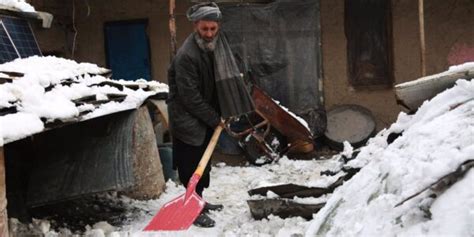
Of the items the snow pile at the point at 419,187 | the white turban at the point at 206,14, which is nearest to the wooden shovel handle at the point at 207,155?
the white turban at the point at 206,14

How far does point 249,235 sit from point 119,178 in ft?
3.70

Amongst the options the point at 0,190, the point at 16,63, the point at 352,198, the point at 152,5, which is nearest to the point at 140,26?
the point at 152,5

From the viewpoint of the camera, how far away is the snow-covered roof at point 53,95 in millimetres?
3182

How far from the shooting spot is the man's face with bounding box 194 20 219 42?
4.28 m

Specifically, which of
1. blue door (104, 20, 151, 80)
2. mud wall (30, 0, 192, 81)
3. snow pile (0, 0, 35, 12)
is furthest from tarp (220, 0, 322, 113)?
snow pile (0, 0, 35, 12)

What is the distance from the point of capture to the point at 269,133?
7742mm

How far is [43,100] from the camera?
3553mm

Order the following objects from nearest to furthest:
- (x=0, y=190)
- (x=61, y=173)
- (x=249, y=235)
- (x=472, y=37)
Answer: (x=0, y=190) → (x=249, y=235) → (x=61, y=173) → (x=472, y=37)

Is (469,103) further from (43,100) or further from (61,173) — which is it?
(61,173)

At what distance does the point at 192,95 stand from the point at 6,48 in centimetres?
227

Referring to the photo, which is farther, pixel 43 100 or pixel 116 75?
pixel 116 75

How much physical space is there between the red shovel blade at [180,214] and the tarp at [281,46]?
13.9 ft

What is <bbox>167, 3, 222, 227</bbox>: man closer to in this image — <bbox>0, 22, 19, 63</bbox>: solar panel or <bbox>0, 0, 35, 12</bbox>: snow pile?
<bbox>0, 22, 19, 63</bbox>: solar panel

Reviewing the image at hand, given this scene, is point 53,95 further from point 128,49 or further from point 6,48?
point 128,49
